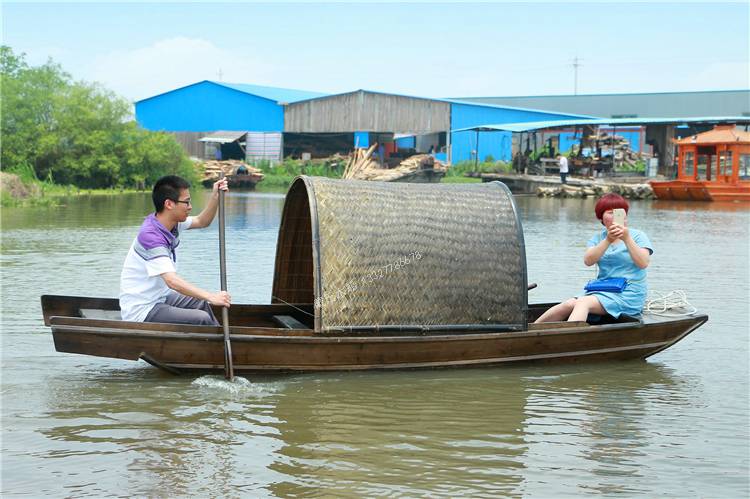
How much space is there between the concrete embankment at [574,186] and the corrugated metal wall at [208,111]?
13.3 metres

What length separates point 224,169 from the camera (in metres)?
44.7

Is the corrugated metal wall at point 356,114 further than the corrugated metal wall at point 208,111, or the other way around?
the corrugated metal wall at point 208,111

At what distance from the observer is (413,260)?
324 inches

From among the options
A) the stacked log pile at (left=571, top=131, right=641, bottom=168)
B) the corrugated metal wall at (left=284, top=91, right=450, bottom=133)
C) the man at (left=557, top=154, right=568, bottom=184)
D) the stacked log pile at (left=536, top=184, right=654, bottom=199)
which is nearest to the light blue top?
the stacked log pile at (left=536, top=184, right=654, bottom=199)

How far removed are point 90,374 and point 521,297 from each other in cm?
396

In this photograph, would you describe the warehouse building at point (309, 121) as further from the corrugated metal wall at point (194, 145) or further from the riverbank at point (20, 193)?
the riverbank at point (20, 193)

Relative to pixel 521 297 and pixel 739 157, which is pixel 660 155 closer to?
pixel 739 157

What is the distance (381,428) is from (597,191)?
32.9 metres

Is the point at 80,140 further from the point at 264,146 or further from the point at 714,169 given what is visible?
the point at 714,169

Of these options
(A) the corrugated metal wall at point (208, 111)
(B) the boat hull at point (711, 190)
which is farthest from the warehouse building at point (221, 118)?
(B) the boat hull at point (711, 190)

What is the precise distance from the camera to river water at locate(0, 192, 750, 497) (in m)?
5.95

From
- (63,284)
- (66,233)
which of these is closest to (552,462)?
(63,284)

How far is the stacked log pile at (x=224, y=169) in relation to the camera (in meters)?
44.9

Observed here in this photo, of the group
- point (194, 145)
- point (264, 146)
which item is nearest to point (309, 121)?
point (264, 146)
